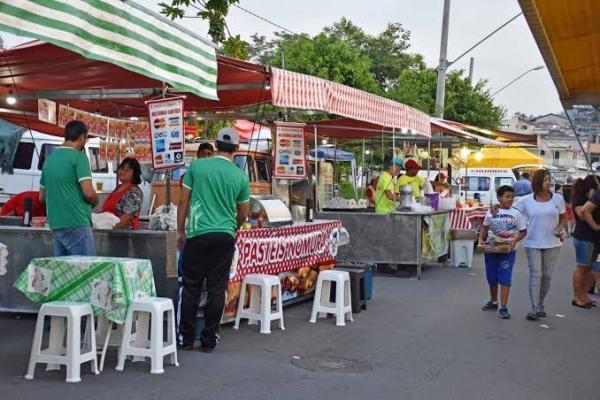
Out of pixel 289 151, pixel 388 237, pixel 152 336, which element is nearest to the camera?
pixel 152 336

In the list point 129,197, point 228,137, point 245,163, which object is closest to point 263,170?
point 245,163

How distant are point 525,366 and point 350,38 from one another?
47269 mm

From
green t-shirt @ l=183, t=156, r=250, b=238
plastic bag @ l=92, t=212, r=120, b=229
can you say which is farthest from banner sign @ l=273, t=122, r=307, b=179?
green t-shirt @ l=183, t=156, r=250, b=238

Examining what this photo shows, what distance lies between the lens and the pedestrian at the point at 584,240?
10.0 m

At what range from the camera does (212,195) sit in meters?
6.75

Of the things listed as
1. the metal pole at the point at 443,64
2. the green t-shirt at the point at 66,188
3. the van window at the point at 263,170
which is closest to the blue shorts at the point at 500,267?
the green t-shirt at the point at 66,188

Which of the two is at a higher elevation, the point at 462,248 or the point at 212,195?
the point at 212,195

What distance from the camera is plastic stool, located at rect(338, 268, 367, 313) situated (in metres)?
9.34

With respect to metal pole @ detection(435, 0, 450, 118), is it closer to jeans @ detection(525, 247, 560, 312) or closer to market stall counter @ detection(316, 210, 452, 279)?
market stall counter @ detection(316, 210, 452, 279)

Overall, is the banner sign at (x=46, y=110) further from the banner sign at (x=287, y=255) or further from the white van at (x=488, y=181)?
the white van at (x=488, y=181)

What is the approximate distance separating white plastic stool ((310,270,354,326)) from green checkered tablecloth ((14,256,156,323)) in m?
3.11

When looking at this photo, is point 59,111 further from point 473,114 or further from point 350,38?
point 350,38

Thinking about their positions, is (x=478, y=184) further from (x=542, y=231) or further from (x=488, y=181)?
(x=542, y=231)

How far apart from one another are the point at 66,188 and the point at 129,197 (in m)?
1.14
